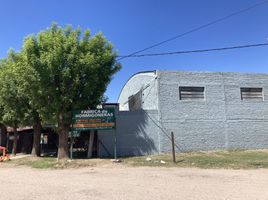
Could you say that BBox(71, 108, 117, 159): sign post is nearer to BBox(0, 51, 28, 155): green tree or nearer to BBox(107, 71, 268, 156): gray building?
BBox(107, 71, 268, 156): gray building

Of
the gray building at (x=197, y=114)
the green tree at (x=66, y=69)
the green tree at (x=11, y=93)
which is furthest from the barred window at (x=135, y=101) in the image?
the green tree at (x=11, y=93)

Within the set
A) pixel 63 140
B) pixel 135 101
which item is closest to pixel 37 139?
pixel 63 140

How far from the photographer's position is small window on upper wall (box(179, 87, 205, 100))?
24812mm

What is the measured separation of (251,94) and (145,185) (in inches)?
647

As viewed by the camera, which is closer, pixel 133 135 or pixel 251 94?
pixel 133 135

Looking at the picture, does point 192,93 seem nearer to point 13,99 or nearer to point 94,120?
point 94,120

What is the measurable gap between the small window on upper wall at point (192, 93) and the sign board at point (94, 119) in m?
5.79

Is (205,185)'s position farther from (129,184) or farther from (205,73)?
(205,73)

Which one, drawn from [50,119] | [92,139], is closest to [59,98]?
[50,119]

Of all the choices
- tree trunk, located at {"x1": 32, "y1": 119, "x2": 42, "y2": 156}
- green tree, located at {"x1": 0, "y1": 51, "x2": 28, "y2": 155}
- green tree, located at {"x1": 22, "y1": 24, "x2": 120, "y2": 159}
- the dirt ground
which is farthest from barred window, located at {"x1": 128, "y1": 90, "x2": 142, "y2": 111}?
the dirt ground

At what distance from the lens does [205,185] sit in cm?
1207

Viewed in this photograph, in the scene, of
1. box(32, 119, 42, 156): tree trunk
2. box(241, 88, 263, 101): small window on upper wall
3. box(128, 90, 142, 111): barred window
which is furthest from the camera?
box(128, 90, 142, 111): barred window

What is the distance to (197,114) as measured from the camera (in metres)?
24.7

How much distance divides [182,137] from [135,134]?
10.5 ft
